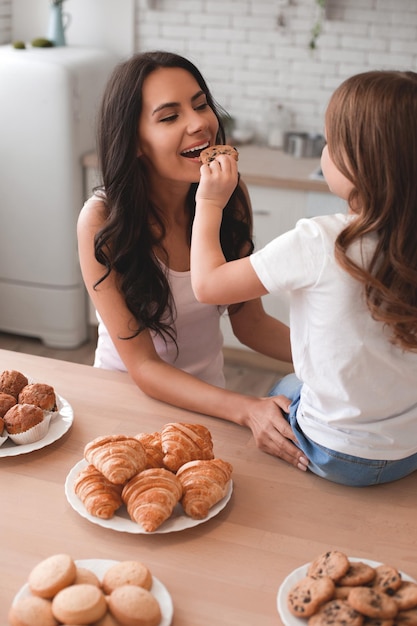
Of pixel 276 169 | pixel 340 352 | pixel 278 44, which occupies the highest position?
pixel 278 44

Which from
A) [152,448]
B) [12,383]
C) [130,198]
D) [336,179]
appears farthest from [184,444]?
[130,198]

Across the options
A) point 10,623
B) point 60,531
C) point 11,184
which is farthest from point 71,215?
point 10,623

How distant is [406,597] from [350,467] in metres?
0.35

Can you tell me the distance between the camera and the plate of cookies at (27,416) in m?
1.44

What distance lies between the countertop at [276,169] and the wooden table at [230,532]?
194 centimetres

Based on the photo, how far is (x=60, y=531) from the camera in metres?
1.25

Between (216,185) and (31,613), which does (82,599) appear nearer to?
(31,613)

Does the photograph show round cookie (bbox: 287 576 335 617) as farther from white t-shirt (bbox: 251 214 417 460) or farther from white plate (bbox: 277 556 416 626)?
white t-shirt (bbox: 251 214 417 460)

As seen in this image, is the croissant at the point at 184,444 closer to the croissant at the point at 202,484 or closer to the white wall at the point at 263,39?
the croissant at the point at 202,484

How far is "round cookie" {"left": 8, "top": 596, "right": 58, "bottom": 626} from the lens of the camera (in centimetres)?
99

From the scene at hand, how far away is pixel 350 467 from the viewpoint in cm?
137

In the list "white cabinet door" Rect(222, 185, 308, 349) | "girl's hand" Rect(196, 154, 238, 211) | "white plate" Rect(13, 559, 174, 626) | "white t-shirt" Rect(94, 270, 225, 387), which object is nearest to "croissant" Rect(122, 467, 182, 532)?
"white plate" Rect(13, 559, 174, 626)

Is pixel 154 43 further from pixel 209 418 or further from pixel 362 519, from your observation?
pixel 362 519

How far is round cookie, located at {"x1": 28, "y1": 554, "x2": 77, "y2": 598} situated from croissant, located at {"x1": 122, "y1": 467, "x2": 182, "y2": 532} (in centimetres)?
18
